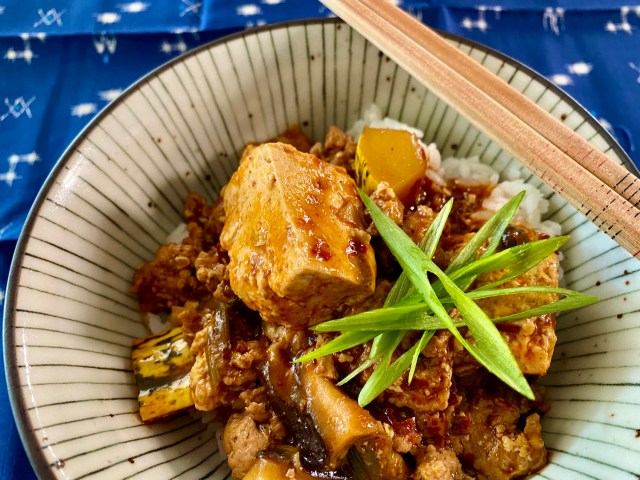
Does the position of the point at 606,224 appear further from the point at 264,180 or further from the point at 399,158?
the point at 264,180

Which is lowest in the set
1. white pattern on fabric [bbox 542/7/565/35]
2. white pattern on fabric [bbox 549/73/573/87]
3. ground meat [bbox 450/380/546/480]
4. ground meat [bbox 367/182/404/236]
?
ground meat [bbox 450/380/546/480]

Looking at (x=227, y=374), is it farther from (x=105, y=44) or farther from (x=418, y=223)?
(x=105, y=44)

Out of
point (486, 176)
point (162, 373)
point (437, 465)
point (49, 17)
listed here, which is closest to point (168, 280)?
point (162, 373)

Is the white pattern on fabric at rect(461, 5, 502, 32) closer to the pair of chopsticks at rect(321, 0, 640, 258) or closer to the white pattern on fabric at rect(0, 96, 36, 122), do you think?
the pair of chopsticks at rect(321, 0, 640, 258)

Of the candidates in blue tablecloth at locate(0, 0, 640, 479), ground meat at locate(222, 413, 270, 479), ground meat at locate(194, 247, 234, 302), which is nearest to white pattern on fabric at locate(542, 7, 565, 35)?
blue tablecloth at locate(0, 0, 640, 479)

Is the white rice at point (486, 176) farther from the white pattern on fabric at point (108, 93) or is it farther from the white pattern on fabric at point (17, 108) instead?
the white pattern on fabric at point (17, 108)

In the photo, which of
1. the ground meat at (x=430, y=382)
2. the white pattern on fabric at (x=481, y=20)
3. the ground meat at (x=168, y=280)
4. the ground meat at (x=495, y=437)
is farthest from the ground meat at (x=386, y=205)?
the white pattern on fabric at (x=481, y=20)

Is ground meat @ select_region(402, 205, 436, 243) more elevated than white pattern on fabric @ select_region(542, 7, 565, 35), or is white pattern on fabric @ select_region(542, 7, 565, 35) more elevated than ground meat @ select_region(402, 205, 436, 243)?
white pattern on fabric @ select_region(542, 7, 565, 35)
